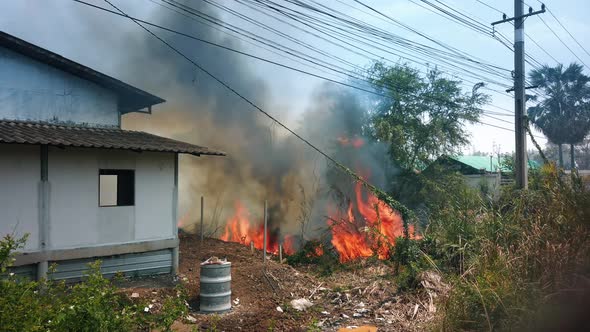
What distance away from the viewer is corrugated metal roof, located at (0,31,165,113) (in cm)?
1109

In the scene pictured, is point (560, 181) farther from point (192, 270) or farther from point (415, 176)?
point (415, 176)

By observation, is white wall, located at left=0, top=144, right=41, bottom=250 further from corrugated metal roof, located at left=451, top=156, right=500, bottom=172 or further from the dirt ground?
corrugated metal roof, located at left=451, top=156, right=500, bottom=172

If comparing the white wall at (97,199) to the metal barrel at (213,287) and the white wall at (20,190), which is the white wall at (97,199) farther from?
the metal barrel at (213,287)

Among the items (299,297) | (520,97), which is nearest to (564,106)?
(520,97)

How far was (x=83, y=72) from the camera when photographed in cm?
1224

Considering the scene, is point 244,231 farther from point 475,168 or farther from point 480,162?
point 480,162

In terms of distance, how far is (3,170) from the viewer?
9.45m

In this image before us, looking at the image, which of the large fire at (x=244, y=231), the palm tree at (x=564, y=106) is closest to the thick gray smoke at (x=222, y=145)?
→ the large fire at (x=244, y=231)

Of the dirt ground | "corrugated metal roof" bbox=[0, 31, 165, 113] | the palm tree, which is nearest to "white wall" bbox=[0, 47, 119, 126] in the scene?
"corrugated metal roof" bbox=[0, 31, 165, 113]

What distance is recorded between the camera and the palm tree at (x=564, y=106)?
34250 millimetres

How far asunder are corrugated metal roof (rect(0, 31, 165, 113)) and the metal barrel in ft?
21.5

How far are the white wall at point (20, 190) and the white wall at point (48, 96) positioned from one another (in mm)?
2236

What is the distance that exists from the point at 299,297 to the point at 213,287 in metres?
2.42

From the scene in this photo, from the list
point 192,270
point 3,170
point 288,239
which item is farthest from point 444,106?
point 3,170
